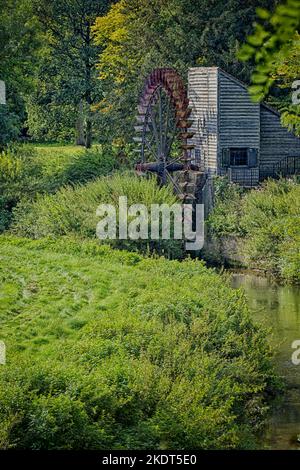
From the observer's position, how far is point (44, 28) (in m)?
53.4

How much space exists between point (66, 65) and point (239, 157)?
14.7m

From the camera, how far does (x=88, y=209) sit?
104 ft

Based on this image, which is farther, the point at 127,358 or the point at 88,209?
the point at 88,209

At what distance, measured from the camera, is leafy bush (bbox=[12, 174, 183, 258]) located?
1215 inches

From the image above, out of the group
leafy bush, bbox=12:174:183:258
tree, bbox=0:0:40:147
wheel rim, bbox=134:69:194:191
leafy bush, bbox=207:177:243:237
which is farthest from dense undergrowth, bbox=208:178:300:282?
tree, bbox=0:0:40:147

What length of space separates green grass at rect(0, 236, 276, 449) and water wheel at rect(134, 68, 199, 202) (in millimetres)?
11344

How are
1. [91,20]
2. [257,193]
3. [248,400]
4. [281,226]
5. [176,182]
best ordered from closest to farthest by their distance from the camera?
[248,400] → [281,226] → [257,193] → [176,182] → [91,20]

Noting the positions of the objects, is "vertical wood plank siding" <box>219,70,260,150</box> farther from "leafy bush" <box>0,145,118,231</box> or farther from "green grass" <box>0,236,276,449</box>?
"green grass" <box>0,236,276,449</box>

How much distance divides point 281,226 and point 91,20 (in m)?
24.8

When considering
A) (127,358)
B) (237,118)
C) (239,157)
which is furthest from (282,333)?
(237,118)

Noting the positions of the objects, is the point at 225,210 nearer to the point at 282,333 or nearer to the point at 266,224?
the point at 266,224

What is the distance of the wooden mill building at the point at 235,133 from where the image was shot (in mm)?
38781

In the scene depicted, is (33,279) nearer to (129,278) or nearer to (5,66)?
(129,278)

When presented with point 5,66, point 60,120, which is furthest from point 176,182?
point 60,120
